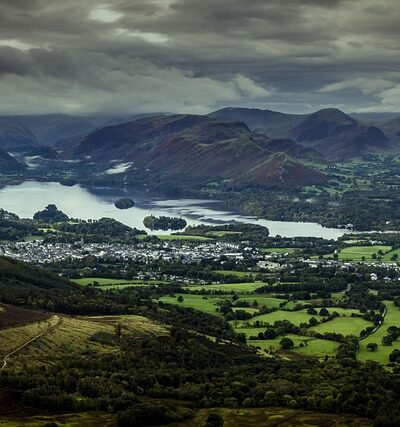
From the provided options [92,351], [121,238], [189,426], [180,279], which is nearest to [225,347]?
[92,351]

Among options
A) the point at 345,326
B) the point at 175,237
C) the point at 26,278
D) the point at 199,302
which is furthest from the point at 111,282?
the point at 175,237

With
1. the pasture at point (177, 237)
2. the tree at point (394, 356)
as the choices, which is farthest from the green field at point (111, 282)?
the tree at point (394, 356)

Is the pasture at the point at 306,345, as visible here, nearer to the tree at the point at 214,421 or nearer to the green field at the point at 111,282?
the tree at the point at 214,421

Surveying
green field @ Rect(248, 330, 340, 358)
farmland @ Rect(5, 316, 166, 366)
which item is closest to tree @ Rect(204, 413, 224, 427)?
farmland @ Rect(5, 316, 166, 366)

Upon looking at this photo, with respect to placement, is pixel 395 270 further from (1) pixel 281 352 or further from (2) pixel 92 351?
(2) pixel 92 351

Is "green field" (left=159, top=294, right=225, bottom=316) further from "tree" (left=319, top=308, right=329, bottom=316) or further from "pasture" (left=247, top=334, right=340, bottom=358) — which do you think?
"pasture" (left=247, top=334, right=340, bottom=358)

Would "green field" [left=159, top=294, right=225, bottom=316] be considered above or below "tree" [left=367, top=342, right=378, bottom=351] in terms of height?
above

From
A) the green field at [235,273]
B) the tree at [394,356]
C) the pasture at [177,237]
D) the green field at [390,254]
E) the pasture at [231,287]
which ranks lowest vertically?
the tree at [394,356]
